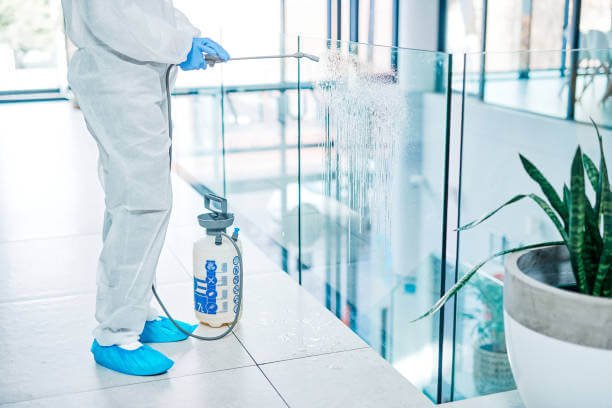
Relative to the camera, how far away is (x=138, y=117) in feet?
5.69

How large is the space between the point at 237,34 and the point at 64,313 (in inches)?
63.3

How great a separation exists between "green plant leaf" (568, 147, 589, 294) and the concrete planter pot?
9 cm

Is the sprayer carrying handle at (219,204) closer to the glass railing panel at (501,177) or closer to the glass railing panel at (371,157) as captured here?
the glass railing panel at (371,157)

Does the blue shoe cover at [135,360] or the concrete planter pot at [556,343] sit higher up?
the concrete planter pot at [556,343]

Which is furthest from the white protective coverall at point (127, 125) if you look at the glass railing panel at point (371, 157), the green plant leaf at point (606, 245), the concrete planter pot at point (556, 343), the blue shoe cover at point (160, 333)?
the green plant leaf at point (606, 245)

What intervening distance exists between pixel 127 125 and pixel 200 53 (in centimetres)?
26

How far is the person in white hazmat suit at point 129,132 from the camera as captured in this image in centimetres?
168

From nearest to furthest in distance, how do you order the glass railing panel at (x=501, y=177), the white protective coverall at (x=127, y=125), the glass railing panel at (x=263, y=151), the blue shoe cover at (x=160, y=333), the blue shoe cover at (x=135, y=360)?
the white protective coverall at (x=127, y=125), the blue shoe cover at (x=135, y=360), the blue shoe cover at (x=160, y=333), the glass railing panel at (x=263, y=151), the glass railing panel at (x=501, y=177)

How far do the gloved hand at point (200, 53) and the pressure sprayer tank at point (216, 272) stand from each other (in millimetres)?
407

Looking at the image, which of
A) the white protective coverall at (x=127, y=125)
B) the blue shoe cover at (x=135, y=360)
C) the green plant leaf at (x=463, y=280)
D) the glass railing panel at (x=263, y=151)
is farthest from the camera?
the glass railing panel at (x=263, y=151)

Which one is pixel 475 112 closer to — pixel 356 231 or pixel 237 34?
pixel 237 34

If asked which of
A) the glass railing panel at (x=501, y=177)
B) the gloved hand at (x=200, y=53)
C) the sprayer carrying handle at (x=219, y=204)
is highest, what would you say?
the gloved hand at (x=200, y=53)

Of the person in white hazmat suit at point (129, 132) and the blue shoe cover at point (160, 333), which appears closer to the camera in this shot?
the person in white hazmat suit at point (129, 132)

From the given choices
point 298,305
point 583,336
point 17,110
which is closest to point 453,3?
point 17,110
